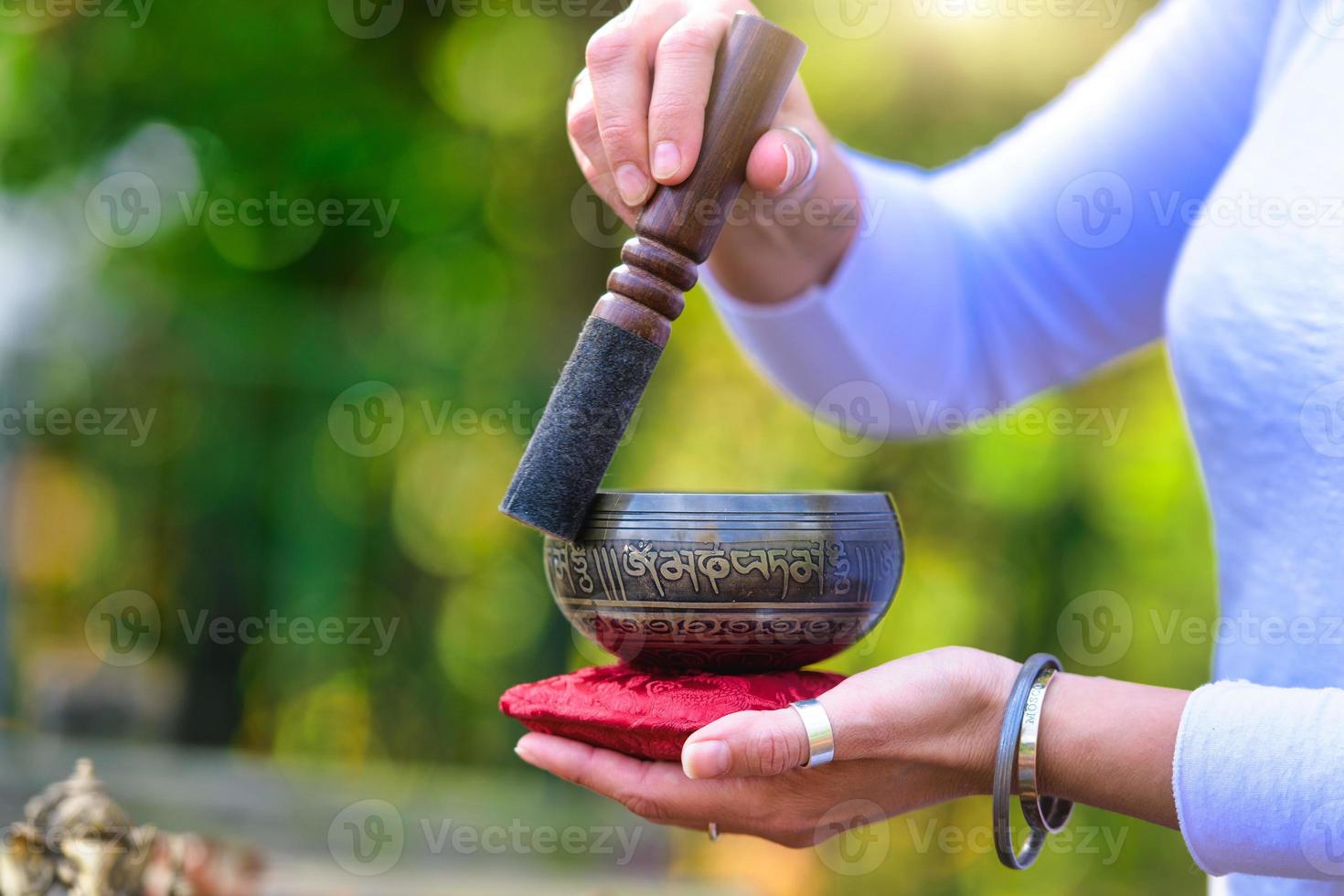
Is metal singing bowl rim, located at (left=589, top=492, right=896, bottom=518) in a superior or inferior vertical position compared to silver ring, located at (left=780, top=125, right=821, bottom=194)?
inferior

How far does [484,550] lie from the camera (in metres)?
5.65

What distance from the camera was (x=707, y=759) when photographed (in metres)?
1.26

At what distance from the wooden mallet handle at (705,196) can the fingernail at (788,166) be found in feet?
0.15

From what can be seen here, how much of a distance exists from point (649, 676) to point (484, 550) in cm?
418

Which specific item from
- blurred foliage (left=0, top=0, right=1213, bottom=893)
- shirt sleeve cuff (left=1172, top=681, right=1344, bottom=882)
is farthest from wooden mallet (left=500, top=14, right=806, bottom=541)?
blurred foliage (left=0, top=0, right=1213, bottom=893)

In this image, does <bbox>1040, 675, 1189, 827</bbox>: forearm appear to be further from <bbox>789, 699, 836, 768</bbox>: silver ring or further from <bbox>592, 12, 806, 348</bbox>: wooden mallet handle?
<bbox>592, 12, 806, 348</bbox>: wooden mallet handle

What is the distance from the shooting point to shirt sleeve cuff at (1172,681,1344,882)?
124 cm

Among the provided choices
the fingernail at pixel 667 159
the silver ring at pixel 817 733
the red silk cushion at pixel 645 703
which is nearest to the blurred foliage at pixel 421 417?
the red silk cushion at pixel 645 703

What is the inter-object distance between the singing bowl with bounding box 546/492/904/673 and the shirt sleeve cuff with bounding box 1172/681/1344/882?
1.37ft

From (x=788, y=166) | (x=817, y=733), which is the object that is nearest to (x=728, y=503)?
(x=817, y=733)

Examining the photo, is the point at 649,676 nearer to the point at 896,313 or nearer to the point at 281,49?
the point at 896,313

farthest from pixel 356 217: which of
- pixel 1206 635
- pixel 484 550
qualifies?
pixel 1206 635

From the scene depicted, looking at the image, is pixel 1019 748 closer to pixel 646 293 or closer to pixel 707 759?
pixel 707 759

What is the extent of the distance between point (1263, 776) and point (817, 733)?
16.8 inches
